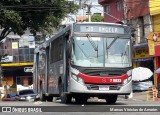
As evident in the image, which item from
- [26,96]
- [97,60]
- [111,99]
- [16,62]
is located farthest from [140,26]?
[16,62]

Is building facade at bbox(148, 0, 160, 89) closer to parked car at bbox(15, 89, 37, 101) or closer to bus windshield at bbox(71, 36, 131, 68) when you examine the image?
parked car at bbox(15, 89, 37, 101)

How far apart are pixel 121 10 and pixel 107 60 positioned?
25605 mm

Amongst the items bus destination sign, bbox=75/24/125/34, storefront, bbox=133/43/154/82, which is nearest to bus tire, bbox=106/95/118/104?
bus destination sign, bbox=75/24/125/34

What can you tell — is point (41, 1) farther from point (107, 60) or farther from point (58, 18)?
point (107, 60)

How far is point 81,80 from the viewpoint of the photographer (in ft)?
59.4

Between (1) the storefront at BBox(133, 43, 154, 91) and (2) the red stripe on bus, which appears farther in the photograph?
(1) the storefront at BBox(133, 43, 154, 91)

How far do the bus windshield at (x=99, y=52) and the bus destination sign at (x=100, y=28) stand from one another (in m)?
0.34

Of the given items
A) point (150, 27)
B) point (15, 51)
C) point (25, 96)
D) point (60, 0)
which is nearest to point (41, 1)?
point (60, 0)

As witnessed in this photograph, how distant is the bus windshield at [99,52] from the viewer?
18266mm

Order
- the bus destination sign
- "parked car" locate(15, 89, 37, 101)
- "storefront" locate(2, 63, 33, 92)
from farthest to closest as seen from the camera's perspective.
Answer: "storefront" locate(2, 63, 33, 92) < "parked car" locate(15, 89, 37, 101) < the bus destination sign

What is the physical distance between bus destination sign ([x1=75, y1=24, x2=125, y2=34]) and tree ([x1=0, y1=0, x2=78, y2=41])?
992 cm

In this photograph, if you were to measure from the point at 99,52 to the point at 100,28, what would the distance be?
108cm

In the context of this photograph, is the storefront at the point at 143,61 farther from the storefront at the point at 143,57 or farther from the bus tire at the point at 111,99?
the bus tire at the point at 111,99

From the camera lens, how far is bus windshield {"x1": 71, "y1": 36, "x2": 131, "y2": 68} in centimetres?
1827
